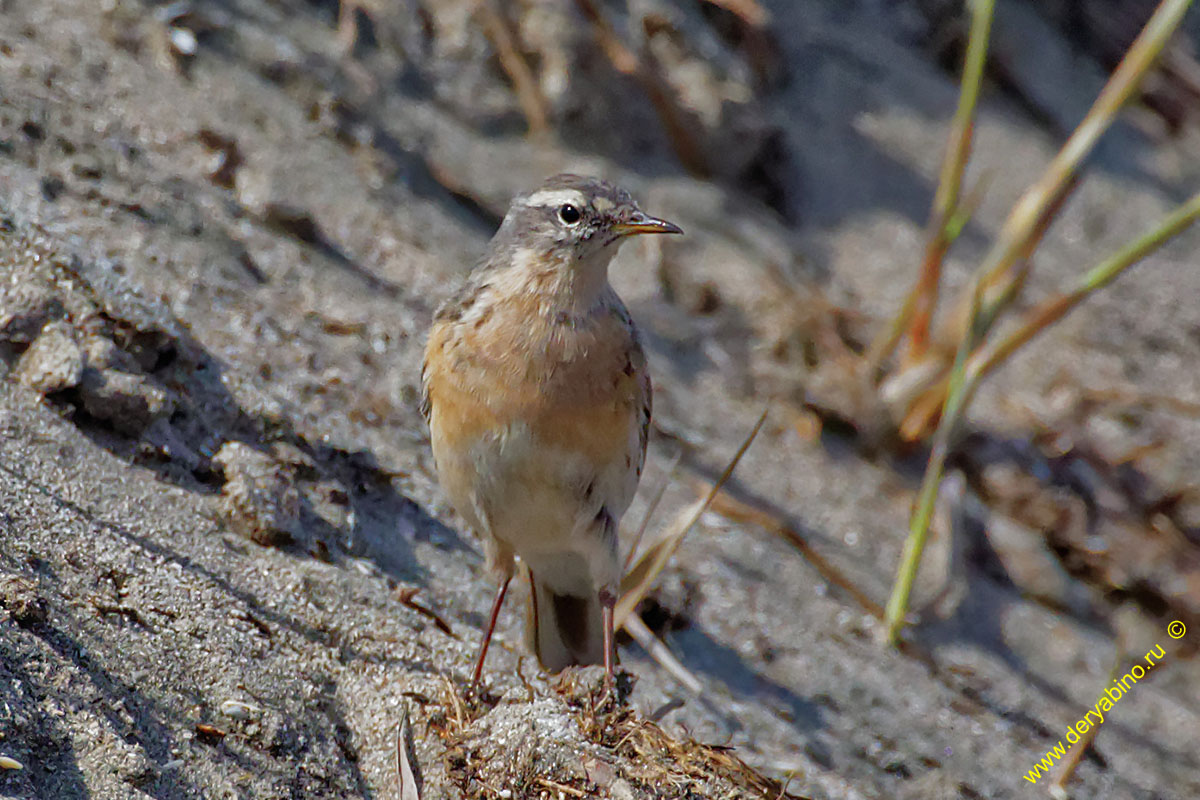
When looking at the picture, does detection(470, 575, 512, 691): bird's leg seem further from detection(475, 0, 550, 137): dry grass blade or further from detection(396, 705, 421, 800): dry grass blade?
detection(475, 0, 550, 137): dry grass blade

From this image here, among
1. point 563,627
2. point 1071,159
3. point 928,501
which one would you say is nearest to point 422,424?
point 563,627

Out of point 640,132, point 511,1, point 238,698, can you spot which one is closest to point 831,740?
point 238,698

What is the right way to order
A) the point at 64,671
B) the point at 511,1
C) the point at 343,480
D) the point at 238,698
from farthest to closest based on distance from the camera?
the point at 511,1 → the point at 343,480 → the point at 238,698 → the point at 64,671

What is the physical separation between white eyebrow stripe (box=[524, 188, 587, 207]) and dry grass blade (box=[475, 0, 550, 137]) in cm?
269

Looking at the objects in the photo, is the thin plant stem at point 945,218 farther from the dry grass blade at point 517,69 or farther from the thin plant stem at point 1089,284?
the dry grass blade at point 517,69

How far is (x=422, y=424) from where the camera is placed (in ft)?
17.1

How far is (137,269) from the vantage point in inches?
185

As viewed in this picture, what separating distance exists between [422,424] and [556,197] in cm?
134

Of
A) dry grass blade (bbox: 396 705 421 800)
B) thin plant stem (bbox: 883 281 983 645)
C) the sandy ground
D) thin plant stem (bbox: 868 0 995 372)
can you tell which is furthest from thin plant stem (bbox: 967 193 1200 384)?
dry grass blade (bbox: 396 705 421 800)

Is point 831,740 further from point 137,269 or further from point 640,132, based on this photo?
point 640,132

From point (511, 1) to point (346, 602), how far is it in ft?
14.2

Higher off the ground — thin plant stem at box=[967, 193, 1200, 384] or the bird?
thin plant stem at box=[967, 193, 1200, 384]

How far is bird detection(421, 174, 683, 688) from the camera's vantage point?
4086mm

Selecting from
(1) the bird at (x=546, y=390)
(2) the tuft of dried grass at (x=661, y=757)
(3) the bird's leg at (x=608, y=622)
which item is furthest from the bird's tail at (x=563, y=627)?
(2) the tuft of dried grass at (x=661, y=757)
